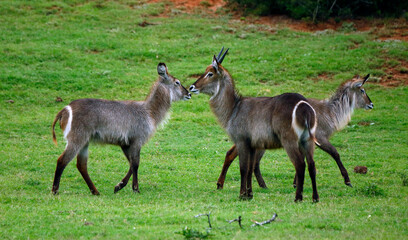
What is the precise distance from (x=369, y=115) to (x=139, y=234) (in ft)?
37.3

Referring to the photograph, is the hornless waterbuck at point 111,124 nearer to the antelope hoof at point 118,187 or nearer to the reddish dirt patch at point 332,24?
the antelope hoof at point 118,187

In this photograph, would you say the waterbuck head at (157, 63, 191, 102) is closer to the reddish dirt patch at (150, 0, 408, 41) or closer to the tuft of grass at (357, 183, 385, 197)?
the tuft of grass at (357, 183, 385, 197)

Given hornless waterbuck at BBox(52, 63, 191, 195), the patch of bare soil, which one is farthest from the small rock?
the patch of bare soil

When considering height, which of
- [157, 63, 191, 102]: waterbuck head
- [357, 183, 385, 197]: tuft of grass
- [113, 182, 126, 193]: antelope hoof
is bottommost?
[113, 182, 126, 193]: antelope hoof

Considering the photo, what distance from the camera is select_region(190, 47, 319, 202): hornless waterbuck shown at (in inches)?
298

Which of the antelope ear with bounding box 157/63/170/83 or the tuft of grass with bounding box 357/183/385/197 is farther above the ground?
the antelope ear with bounding box 157/63/170/83

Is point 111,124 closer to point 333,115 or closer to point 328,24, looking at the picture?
point 333,115

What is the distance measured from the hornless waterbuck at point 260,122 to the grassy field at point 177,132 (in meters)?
0.63

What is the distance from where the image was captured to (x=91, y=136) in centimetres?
884

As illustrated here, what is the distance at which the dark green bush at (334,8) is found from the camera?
79.3 feet

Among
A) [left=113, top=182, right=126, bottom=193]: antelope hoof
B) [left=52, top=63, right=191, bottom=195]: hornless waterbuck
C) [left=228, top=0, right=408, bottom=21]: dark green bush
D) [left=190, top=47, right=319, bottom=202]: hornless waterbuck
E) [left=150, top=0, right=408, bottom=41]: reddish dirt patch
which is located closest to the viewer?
[left=190, top=47, right=319, bottom=202]: hornless waterbuck

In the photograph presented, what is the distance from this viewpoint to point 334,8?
81.8ft

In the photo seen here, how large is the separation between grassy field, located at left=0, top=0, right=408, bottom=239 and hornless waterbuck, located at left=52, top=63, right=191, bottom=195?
52cm

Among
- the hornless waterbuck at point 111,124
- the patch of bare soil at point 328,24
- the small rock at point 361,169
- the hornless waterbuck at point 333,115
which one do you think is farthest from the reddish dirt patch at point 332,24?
the hornless waterbuck at point 111,124
